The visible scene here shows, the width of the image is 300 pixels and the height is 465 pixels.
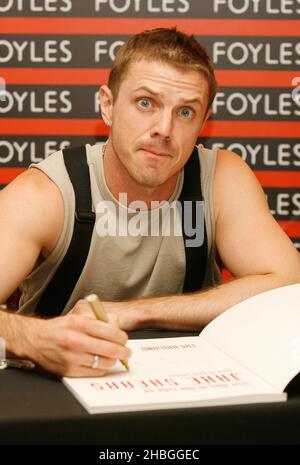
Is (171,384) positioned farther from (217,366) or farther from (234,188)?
(234,188)

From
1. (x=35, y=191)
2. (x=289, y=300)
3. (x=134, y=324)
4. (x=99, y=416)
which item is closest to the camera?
(x=99, y=416)

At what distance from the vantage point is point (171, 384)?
2.72ft

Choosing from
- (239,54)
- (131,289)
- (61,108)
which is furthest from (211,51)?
(131,289)

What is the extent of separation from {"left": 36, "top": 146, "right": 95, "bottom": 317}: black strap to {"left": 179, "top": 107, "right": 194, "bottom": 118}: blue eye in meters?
0.24

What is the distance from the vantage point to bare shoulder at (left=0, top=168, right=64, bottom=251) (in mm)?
1404

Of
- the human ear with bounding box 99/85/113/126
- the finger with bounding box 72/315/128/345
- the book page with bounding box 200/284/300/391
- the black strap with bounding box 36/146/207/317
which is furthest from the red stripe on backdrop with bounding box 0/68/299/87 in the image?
the finger with bounding box 72/315/128/345

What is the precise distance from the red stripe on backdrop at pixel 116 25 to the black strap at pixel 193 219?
43 centimetres

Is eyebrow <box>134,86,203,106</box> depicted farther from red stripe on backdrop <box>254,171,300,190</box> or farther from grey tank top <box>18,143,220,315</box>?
red stripe on backdrop <box>254,171,300,190</box>

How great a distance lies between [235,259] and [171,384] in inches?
30.7

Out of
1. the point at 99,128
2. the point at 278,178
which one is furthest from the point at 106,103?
the point at 278,178

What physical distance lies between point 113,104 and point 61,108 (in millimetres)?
361

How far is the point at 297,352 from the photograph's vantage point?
862 millimetres

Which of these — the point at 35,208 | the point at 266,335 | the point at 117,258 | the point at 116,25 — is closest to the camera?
the point at 266,335
